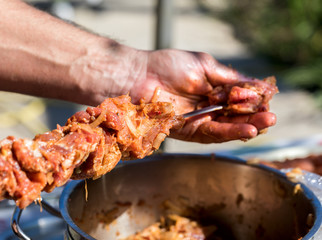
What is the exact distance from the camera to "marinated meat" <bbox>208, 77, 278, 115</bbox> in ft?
6.72

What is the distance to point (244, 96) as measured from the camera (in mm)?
2045

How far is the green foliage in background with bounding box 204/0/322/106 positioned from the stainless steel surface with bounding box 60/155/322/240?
4582 millimetres

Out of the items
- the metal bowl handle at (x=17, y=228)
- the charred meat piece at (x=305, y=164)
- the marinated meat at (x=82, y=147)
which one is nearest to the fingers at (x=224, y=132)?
the marinated meat at (x=82, y=147)

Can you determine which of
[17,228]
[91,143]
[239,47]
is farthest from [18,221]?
[239,47]

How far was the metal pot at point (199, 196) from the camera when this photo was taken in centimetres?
192

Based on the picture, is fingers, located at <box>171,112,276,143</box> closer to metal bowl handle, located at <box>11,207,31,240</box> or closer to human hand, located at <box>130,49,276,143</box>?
human hand, located at <box>130,49,276,143</box>

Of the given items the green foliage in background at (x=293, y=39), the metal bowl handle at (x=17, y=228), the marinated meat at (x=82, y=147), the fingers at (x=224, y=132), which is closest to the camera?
the marinated meat at (x=82, y=147)

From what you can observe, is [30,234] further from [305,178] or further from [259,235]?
[305,178]

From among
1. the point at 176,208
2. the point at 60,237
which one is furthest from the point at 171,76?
the point at 60,237

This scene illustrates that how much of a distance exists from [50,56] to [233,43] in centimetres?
710

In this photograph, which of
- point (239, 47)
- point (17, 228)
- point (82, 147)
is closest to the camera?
point (82, 147)

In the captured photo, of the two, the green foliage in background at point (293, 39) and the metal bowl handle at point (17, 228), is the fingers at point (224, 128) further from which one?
the green foliage in background at point (293, 39)

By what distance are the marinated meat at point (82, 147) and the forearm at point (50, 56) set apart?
547 mm

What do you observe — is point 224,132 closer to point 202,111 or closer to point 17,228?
point 202,111
